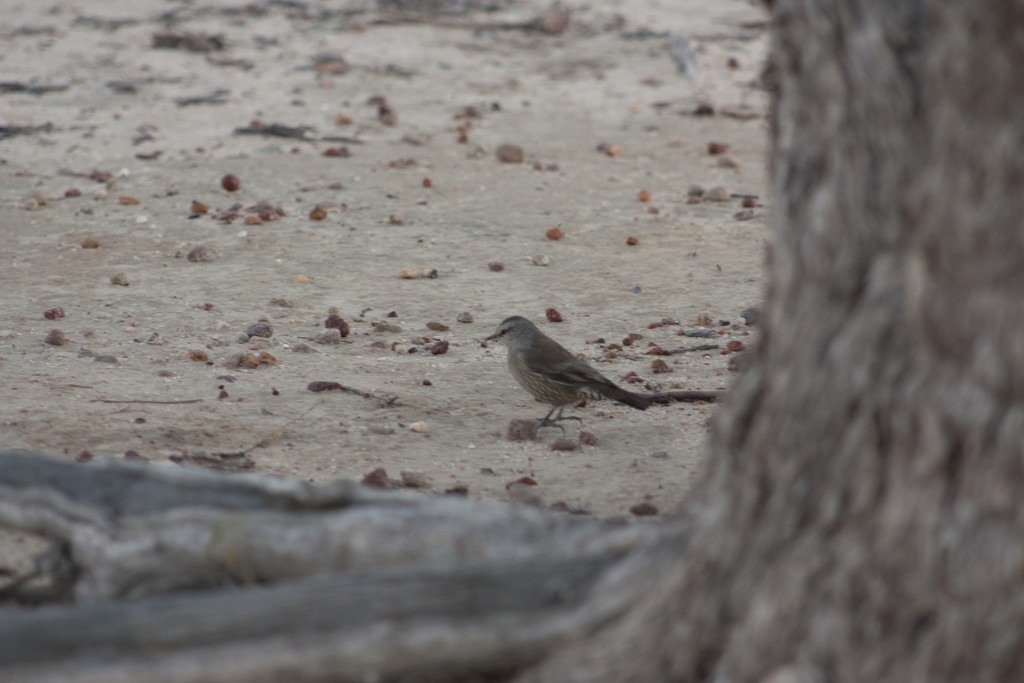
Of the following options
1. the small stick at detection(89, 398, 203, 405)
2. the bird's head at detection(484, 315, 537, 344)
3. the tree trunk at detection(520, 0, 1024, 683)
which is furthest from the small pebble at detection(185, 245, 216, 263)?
the tree trunk at detection(520, 0, 1024, 683)

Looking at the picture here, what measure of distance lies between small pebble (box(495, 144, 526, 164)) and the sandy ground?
0.06 meters

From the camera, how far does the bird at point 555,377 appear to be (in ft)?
19.3

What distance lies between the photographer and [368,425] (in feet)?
18.4

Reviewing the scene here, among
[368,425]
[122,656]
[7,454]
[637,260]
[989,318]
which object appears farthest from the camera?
Result: [637,260]

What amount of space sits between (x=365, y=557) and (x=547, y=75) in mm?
9216

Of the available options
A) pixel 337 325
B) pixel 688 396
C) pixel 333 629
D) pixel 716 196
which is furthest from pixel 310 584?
pixel 716 196

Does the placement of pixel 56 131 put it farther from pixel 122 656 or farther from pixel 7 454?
pixel 122 656

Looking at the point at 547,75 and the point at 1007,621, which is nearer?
the point at 1007,621

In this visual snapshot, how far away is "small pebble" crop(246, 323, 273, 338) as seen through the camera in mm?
6691

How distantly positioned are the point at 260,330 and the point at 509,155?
3579 millimetres

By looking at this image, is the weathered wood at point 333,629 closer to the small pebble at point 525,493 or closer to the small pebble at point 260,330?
the small pebble at point 525,493

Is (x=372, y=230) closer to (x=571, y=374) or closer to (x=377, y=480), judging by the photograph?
(x=571, y=374)

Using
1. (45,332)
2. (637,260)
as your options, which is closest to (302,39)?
(637,260)

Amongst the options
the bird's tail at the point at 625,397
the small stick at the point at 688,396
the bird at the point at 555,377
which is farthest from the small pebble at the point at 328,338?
the small stick at the point at 688,396
